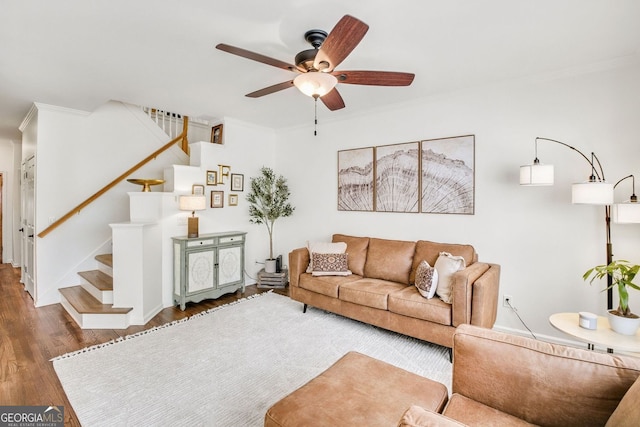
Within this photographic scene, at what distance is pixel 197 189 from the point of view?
14.0 ft

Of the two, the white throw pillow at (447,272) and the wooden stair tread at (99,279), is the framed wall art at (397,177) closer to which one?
the white throw pillow at (447,272)

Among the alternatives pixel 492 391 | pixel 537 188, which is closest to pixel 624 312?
pixel 537 188

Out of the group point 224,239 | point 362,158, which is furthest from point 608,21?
point 224,239

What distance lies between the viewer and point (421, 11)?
197 cm

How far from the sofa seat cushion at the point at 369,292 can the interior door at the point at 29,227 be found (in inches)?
168

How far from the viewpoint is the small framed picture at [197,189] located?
4227mm

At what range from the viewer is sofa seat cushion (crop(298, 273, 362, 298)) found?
3.35 m

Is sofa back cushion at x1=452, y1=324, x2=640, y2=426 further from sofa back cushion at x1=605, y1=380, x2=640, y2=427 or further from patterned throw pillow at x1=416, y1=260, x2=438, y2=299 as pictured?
patterned throw pillow at x1=416, y1=260, x2=438, y2=299

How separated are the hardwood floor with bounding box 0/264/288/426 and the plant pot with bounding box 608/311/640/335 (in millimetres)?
3556

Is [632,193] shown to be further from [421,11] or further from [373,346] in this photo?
[373,346]

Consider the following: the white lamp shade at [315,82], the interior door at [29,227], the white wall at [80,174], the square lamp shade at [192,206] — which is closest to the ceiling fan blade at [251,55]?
the white lamp shade at [315,82]

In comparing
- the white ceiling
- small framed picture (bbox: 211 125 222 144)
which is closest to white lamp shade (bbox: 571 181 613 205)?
the white ceiling

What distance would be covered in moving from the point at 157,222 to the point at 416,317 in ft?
10.6

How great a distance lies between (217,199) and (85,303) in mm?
2033
